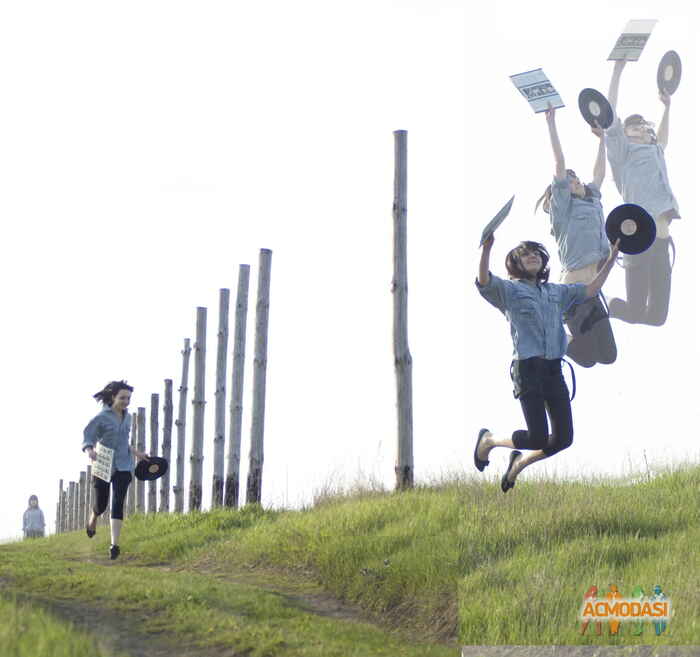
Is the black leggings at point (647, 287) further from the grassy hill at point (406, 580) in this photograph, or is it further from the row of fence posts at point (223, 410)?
the row of fence posts at point (223, 410)

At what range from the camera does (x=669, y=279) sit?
10.1 m

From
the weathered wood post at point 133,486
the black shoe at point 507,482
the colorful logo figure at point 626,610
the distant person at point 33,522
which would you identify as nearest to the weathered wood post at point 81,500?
the distant person at point 33,522

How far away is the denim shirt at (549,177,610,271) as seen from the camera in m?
9.71

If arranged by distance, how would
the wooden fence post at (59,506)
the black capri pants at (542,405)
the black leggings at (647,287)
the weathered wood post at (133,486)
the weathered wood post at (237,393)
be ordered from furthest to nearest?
the wooden fence post at (59,506)
the weathered wood post at (133,486)
the weathered wood post at (237,393)
the black leggings at (647,287)
the black capri pants at (542,405)

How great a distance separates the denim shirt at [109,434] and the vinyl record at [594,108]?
19.9 ft

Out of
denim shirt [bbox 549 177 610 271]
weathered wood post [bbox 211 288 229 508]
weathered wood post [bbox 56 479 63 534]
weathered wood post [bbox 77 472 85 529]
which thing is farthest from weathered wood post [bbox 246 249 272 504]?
weathered wood post [bbox 56 479 63 534]

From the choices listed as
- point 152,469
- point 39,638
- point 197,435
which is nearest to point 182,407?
point 197,435

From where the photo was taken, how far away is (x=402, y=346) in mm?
12914

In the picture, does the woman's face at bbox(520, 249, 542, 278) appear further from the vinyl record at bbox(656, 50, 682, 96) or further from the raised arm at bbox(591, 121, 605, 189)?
the vinyl record at bbox(656, 50, 682, 96)

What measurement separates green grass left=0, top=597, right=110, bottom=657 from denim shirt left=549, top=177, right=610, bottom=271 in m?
5.45

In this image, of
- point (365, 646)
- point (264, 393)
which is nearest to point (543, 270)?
point (365, 646)

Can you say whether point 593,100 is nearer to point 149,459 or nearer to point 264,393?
point 149,459

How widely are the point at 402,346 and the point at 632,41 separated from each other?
4.51 m

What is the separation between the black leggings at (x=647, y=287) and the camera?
32.4ft
